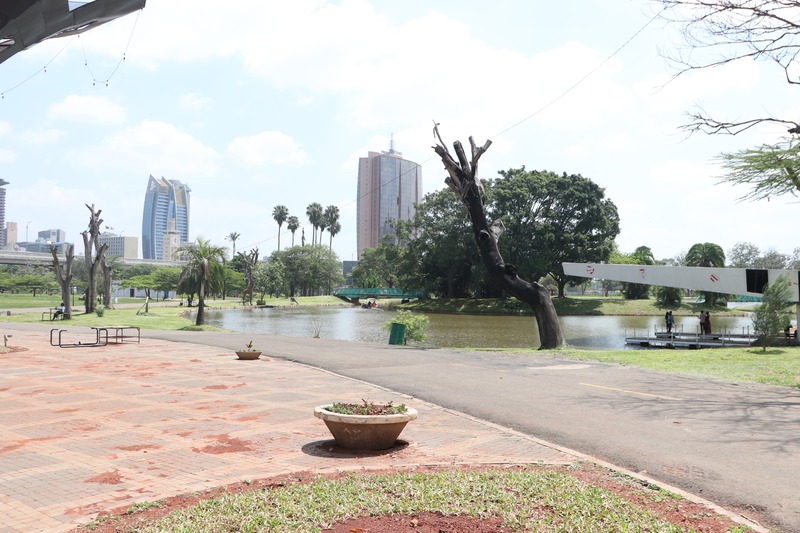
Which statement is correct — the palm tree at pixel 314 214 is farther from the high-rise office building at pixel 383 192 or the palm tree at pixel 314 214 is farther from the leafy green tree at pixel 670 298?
the leafy green tree at pixel 670 298

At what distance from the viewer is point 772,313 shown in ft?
72.1

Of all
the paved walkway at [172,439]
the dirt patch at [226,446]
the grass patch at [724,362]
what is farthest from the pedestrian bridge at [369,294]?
the dirt patch at [226,446]

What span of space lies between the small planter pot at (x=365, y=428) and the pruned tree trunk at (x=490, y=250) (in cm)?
1679

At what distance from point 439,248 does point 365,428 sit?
220 ft

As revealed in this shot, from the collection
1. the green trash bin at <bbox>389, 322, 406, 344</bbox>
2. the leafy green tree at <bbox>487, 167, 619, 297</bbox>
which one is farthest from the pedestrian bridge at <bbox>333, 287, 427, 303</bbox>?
the green trash bin at <bbox>389, 322, 406, 344</bbox>

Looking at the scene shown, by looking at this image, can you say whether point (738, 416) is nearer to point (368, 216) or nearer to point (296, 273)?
point (296, 273)

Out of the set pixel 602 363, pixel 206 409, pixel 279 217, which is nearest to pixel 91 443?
pixel 206 409

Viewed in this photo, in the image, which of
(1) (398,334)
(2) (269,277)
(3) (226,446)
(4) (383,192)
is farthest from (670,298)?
(4) (383,192)

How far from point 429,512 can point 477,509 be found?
389mm

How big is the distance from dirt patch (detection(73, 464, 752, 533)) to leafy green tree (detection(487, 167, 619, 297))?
60756 millimetres

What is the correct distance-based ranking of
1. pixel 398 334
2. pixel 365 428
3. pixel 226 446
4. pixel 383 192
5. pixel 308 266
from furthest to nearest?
pixel 383 192 → pixel 308 266 → pixel 398 334 → pixel 226 446 → pixel 365 428

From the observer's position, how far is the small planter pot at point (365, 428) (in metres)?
7.03

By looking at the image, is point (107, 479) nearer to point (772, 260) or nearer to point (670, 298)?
point (670, 298)

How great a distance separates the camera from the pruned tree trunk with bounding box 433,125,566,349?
2316cm
